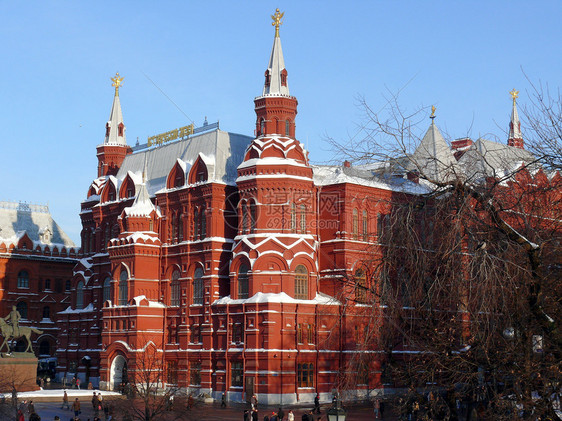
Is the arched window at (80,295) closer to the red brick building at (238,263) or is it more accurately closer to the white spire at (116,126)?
the red brick building at (238,263)

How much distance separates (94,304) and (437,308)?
6030 cm

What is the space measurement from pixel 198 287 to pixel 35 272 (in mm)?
34822

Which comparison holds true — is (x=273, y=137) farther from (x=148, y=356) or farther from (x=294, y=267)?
(x=148, y=356)

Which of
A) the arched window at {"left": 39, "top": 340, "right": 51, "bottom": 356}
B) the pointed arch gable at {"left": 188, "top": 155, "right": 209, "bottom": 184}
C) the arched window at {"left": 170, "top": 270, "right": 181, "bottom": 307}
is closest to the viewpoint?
the pointed arch gable at {"left": 188, "top": 155, "right": 209, "bottom": 184}

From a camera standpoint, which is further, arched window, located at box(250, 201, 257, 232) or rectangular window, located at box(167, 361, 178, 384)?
rectangular window, located at box(167, 361, 178, 384)

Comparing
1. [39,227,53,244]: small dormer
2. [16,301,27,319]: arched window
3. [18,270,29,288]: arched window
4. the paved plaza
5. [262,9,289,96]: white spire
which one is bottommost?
the paved plaza

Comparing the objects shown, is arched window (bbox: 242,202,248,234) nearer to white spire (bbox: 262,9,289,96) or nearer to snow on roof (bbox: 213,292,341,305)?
snow on roof (bbox: 213,292,341,305)

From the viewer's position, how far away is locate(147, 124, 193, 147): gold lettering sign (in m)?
74.0

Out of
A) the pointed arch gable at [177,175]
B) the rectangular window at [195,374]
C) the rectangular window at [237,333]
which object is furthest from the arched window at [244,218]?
the rectangular window at [195,374]

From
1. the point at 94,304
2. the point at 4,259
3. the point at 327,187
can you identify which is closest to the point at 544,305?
the point at 327,187

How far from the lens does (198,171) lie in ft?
221

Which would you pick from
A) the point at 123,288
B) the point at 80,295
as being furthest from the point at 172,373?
the point at 80,295

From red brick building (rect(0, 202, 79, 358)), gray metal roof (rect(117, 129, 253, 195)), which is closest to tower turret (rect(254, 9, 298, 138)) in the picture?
gray metal roof (rect(117, 129, 253, 195))

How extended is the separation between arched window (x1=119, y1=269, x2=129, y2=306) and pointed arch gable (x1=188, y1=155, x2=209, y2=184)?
10.1 metres
